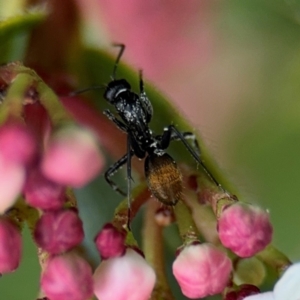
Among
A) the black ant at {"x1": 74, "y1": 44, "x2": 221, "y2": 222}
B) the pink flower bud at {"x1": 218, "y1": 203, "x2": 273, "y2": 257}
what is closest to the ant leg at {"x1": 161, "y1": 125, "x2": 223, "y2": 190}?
the black ant at {"x1": 74, "y1": 44, "x2": 221, "y2": 222}

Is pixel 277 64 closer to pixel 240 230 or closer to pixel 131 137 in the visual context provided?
pixel 131 137

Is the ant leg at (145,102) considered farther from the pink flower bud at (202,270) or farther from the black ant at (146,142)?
the pink flower bud at (202,270)

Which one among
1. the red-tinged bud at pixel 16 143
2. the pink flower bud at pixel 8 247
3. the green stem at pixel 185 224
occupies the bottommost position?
the pink flower bud at pixel 8 247

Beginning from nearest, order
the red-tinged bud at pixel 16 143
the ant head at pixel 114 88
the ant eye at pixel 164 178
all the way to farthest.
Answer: the red-tinged bud at pixel 16 143 → the ant eye at pixel 164 178 → the ant head at pixel 114 88

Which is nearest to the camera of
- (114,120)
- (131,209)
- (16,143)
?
(16,143)

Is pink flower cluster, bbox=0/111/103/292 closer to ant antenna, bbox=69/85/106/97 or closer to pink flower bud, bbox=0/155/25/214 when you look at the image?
pink flower bud, bbox=0/155/25/214

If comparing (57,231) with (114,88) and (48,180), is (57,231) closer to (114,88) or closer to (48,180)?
(48,180)

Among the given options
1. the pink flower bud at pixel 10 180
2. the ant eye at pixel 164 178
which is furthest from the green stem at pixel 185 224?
the pink flower bud at pixel 10 180

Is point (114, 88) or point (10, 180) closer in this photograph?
point (10, 180)

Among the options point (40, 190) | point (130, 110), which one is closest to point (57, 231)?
point (40, 190)
